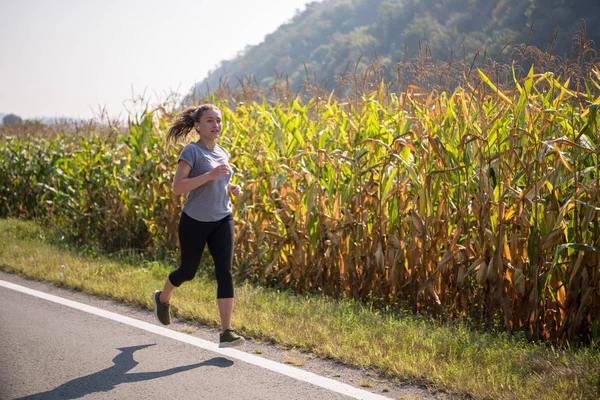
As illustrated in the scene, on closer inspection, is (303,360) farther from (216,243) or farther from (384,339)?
(216,243)

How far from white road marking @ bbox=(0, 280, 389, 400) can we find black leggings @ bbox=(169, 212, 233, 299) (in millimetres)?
446

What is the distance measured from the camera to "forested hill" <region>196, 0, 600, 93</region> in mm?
22433

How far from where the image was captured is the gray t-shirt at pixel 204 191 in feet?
17.7

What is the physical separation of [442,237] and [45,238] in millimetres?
6923

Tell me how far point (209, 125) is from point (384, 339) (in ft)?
6.97

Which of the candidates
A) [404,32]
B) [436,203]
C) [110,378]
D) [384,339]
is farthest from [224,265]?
[404,32]

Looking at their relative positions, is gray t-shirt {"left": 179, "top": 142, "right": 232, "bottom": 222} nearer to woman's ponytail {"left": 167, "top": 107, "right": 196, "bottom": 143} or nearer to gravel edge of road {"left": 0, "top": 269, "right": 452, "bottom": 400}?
woman's ponytail {"left": 167, "top": 107, "right": 196, "bottom": 143}

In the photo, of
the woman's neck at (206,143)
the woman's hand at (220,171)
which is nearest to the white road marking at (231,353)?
the woman's hand at (220,171)

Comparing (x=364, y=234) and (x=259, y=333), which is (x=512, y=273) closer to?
(x=364, y=234)

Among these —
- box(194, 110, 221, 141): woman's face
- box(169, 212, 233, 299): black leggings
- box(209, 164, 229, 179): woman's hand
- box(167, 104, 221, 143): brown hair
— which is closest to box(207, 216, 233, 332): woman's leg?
box(169, 212, 233, 299): black leggings

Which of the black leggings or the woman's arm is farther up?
the woman's arm

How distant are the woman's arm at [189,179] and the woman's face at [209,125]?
0.32 metres

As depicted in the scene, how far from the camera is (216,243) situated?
18.0 ft

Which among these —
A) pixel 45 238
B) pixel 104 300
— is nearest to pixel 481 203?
pixel 104 300
